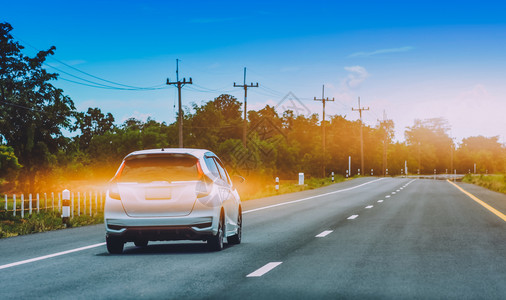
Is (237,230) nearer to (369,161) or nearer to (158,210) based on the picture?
(158,210)

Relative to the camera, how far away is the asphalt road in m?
6.77

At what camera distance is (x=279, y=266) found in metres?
8.64

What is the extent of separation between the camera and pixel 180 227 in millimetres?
9617

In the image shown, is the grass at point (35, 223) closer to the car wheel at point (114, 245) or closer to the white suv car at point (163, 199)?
the car wheel at point (114, 245)

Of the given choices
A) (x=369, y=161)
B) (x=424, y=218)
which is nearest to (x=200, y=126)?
(x=369, y=161)

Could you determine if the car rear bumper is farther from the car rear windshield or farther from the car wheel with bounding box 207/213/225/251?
the car rear windshield

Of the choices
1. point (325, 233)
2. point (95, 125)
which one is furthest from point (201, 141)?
point (325, 233)

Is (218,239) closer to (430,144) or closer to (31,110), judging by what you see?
(31,110)

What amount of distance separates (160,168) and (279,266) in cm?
247

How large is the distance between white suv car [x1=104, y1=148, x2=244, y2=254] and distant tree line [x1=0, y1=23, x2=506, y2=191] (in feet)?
115

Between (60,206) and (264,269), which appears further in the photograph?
(60,206)

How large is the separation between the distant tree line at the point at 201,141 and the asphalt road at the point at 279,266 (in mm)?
33372

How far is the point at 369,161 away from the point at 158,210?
114m

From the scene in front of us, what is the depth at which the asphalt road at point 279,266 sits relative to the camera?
677cm
